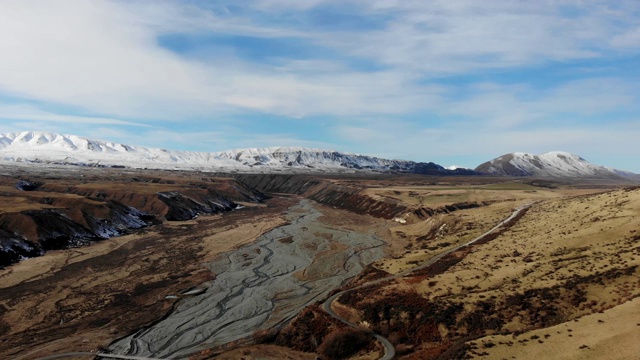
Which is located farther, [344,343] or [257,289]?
[257,289]

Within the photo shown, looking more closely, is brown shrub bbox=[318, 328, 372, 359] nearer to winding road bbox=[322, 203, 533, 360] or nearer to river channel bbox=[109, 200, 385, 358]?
winding road bbox=[322, 203, 533, 360]

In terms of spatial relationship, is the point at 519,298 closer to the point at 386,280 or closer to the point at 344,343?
the point at 386,280

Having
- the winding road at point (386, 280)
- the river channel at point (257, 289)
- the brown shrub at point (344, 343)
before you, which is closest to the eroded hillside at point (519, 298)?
the winding road at point (386, 280)

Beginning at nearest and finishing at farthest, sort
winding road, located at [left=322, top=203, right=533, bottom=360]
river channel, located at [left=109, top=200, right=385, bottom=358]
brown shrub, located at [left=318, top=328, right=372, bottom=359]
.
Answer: winding road, located at [left=322, top=203, right=533, bottom=360] < brown shrub, located at [left=318, top=328, right=372, bottom=359] < river channel, located at [left=109, top=200, right=385, bottom=358]

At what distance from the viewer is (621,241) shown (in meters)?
48.7

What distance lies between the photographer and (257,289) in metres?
56.1

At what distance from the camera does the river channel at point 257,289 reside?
1585 inches

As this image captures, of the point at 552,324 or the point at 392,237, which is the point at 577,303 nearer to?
the point at 552,324

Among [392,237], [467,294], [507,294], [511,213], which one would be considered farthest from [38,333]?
[511,213]

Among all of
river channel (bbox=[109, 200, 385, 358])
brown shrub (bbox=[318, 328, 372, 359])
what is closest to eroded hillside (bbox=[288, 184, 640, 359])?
brown shrub (bbox=[318, 328, 372, 359])

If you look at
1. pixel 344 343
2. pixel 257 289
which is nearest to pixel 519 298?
pixel 344 343

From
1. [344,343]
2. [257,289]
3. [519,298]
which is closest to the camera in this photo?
[344,343]

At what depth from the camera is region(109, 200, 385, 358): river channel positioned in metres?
40.2

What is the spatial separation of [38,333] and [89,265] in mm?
27847
